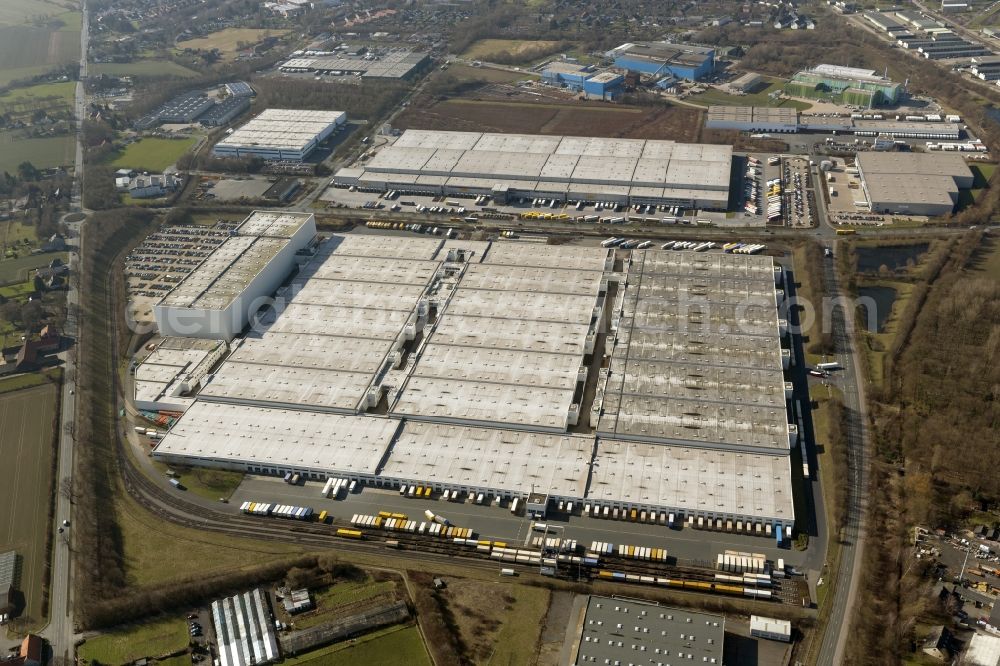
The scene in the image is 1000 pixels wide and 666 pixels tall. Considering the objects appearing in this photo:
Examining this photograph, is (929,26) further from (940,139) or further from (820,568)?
(820,568)

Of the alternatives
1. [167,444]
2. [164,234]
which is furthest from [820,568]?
[164,234]

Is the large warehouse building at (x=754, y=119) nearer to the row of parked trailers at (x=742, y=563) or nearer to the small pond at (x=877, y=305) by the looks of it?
the small pond at (x=877, y=305)

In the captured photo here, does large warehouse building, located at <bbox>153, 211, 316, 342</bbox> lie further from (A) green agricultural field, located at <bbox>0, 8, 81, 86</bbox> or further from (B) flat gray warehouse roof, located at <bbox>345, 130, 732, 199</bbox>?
(A) green agricultural field, located at <bbox>0, 8, 81, 86</bbox>

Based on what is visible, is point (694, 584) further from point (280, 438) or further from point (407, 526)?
point (280, 438)

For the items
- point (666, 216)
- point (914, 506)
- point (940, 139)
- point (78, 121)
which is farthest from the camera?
point (78, 121)

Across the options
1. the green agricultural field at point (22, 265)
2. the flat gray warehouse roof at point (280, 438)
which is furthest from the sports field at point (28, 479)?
the green agricultural field at point (22, 265)

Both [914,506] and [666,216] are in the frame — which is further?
[666,216]

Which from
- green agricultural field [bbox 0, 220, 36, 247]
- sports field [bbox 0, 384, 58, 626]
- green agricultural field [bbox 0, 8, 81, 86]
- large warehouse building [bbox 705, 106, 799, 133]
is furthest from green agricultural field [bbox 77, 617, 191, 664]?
green agricultural field [bbox 0, 8, 81, 86]
